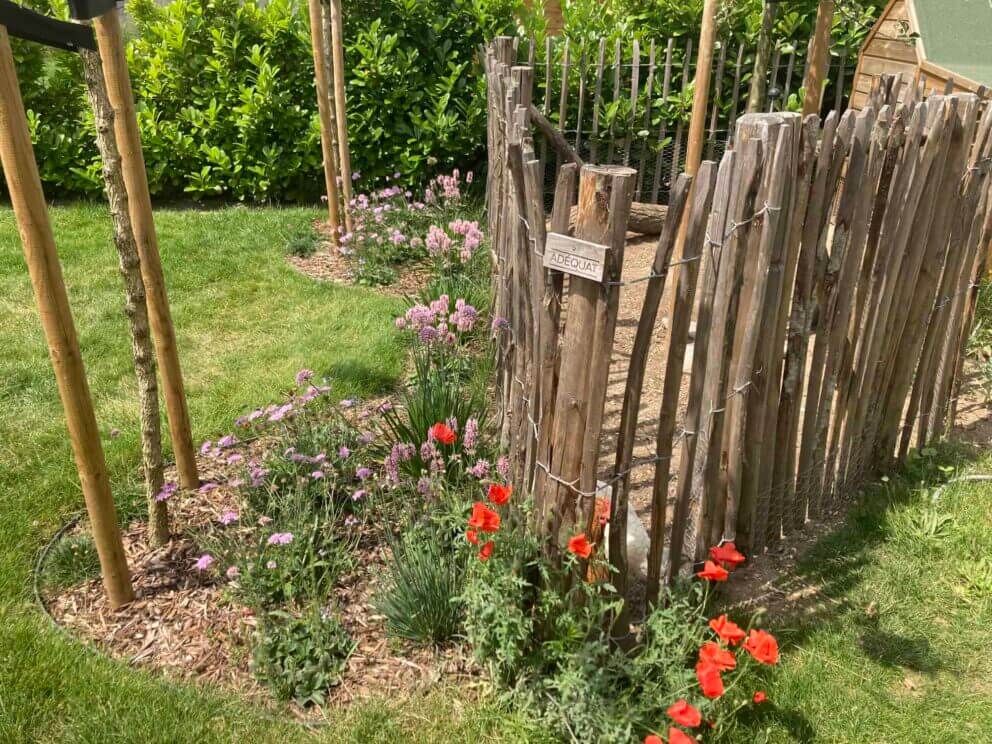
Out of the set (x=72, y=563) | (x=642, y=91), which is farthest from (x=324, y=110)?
(x=72, y=563)

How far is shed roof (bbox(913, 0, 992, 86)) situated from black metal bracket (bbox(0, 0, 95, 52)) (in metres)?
5.39

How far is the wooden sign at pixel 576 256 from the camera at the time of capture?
6.82 ft

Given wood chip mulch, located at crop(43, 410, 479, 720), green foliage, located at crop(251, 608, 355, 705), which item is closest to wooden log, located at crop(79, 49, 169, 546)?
wood chip mulch, located at crop(43, 410, 479, 720)

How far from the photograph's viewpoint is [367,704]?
252cm

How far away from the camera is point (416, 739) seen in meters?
2.43

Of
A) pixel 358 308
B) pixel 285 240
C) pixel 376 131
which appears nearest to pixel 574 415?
pixel 358 308

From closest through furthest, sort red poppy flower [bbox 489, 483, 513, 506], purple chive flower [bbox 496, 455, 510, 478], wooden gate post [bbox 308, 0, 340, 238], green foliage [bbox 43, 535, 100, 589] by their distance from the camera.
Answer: red poppy flower [bbox 489, 483, 513, 506]
purple chive flower [bbox 496, 455, 510, 478]
green foliage [bbox 43, 535, 100, 589]
wooden gate post [bbox 308, 0, 340, 238]

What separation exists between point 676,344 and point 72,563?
7.81ft

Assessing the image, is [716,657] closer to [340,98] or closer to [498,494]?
[498,494]

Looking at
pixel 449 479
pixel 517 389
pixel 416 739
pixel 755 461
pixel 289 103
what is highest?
pixel 289 103

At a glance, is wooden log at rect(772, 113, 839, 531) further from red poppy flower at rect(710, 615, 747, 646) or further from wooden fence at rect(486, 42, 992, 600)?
red poppy flower at rect(710, 615, 747, 646)

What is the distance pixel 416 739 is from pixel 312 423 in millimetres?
1627

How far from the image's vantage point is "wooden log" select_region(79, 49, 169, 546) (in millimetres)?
2451

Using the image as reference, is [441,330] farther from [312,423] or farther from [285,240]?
[285,240]
